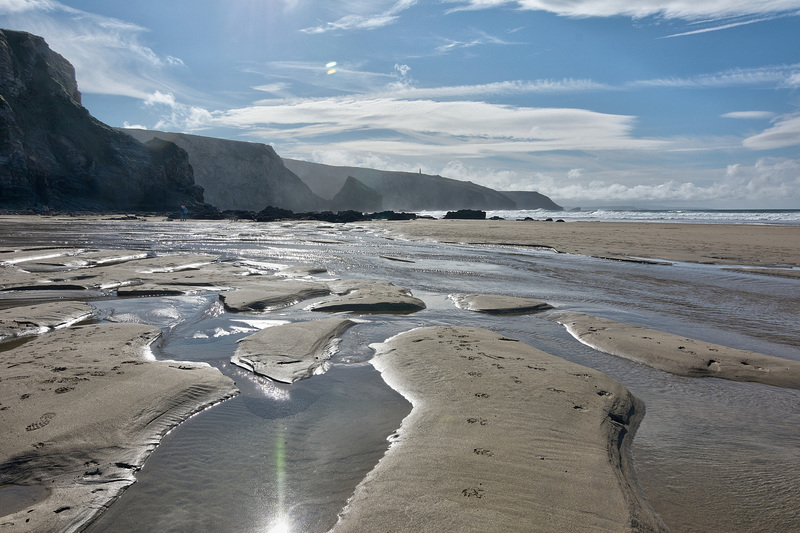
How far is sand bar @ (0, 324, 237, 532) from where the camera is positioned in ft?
8.79

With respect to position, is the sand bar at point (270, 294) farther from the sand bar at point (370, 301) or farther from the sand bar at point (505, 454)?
the sand bar at point (505, 454)

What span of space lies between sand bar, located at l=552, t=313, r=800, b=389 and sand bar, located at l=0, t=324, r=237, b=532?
483 cm

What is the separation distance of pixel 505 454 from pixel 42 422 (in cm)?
344

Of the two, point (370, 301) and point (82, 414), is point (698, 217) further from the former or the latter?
point (82, 414)

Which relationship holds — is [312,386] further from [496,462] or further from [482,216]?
[482,216]

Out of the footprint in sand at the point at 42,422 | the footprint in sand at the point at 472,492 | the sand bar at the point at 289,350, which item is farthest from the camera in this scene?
the sand bar at the point at 289,350

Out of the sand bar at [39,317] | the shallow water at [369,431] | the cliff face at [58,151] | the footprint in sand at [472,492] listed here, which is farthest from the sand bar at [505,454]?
the cliff face at [58,151]

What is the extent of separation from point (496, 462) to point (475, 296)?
6.23 metres

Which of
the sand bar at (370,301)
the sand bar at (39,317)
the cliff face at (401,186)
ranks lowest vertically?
the sand bar at (39,317)

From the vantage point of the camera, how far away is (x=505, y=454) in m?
A: 3.09

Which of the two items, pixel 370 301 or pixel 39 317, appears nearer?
pixel 39 317

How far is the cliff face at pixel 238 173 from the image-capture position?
100375mm

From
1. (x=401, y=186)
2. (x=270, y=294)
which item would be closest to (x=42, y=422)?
(x=270, y=294)

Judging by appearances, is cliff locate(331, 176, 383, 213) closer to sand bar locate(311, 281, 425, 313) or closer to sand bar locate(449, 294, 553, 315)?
sand bar locate(311, 281, 425, 313)
